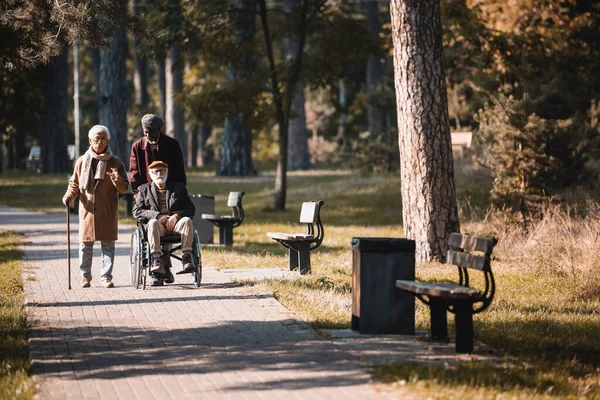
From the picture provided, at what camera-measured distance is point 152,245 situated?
1166 centimetres

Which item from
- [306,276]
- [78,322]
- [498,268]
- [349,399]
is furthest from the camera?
[498,268]

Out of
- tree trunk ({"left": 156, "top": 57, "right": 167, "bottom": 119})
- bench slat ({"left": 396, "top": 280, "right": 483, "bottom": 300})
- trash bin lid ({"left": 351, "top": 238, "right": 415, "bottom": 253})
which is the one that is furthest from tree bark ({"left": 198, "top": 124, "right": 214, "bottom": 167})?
bench slat ({"left": 396, "top": 280, "right": 483, "bottom": 300})

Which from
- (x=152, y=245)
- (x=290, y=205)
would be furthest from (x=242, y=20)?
(x=152, y=245)

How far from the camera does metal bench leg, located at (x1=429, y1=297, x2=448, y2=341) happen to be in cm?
863

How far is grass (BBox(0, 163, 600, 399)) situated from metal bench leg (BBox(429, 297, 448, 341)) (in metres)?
0.45

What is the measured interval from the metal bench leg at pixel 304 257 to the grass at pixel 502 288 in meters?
0.24

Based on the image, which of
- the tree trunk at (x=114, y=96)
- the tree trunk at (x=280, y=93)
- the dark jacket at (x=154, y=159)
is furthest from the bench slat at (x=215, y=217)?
the tree trunk at (x=114, y=96)

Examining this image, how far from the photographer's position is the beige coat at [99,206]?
12.1 metres

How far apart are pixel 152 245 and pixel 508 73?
10577mm

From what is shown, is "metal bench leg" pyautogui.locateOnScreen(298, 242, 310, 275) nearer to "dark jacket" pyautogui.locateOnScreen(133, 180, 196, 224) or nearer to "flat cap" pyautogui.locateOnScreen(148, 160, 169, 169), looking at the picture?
"dark jacket" pyautogui.locateOnScreen(133, 180, 196, 224)

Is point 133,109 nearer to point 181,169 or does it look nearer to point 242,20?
point 242,20

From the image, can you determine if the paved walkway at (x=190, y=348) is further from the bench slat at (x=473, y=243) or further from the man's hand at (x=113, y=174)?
the man's hand at (x=113, y=174)

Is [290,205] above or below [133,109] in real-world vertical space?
below

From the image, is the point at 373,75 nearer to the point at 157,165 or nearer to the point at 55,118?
the point at 55,118
